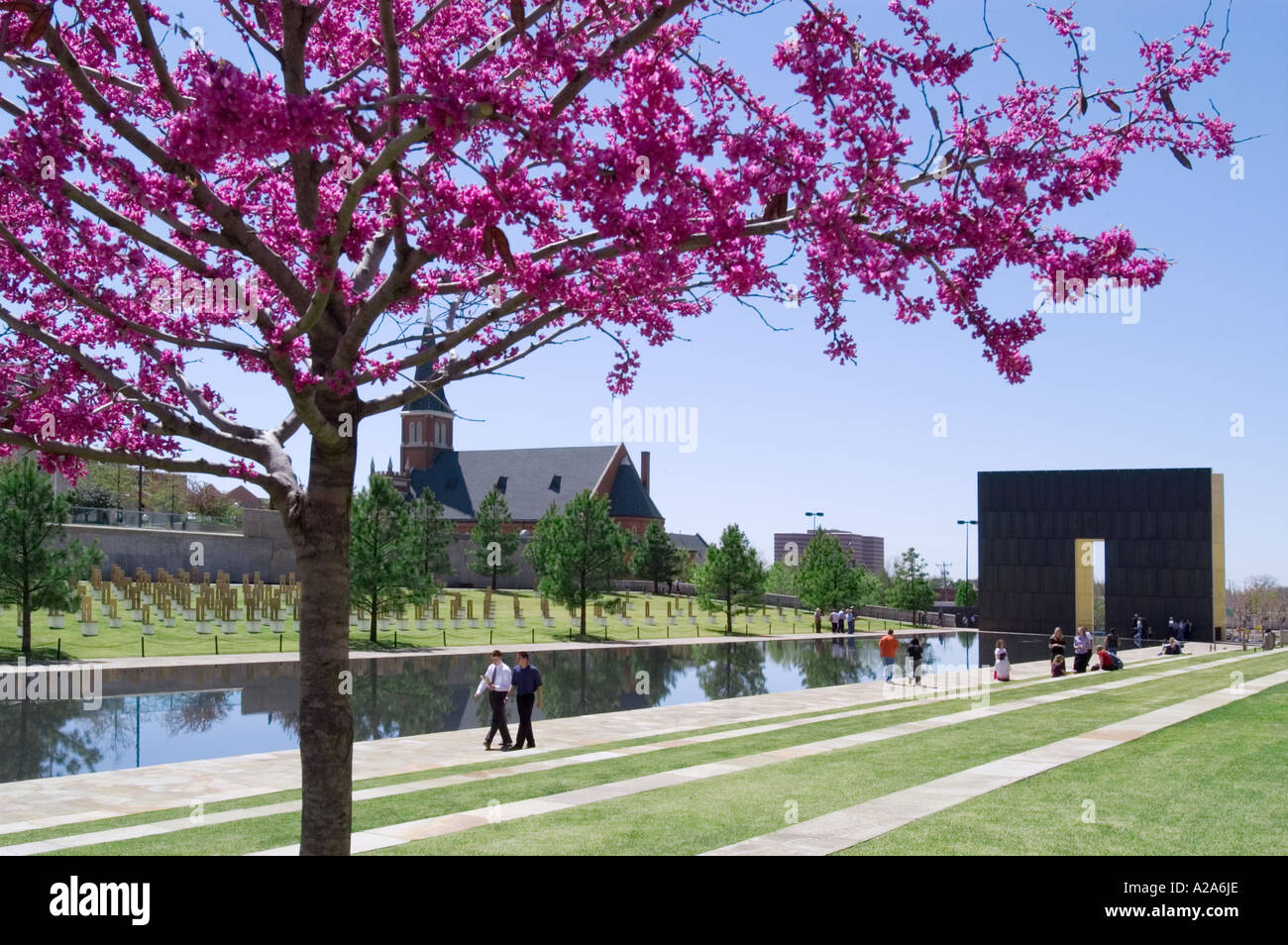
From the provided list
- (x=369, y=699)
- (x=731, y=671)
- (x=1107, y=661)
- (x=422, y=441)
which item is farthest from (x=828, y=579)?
(x=422, y=441)

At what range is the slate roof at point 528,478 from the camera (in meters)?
99.1

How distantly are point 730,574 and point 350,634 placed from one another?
73.2 ft

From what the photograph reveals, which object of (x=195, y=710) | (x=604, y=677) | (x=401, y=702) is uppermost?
(x=195, y=710)

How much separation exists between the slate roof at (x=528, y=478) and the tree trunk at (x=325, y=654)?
91181 mm

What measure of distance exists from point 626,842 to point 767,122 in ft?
21.3

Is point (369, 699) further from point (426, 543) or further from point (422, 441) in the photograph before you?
point (422, 441)

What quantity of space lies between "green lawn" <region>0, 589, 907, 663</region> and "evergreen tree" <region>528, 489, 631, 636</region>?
1959 mm

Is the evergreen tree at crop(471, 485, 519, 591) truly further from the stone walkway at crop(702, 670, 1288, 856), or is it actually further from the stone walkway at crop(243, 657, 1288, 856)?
the stone walkway at crop(702, 670, 1288, 856)

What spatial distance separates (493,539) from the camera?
7825 centimetres

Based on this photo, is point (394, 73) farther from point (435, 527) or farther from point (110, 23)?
point (435, 527)

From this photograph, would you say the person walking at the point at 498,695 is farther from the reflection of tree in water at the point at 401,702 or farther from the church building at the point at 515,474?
the church building at the point at 515,474
